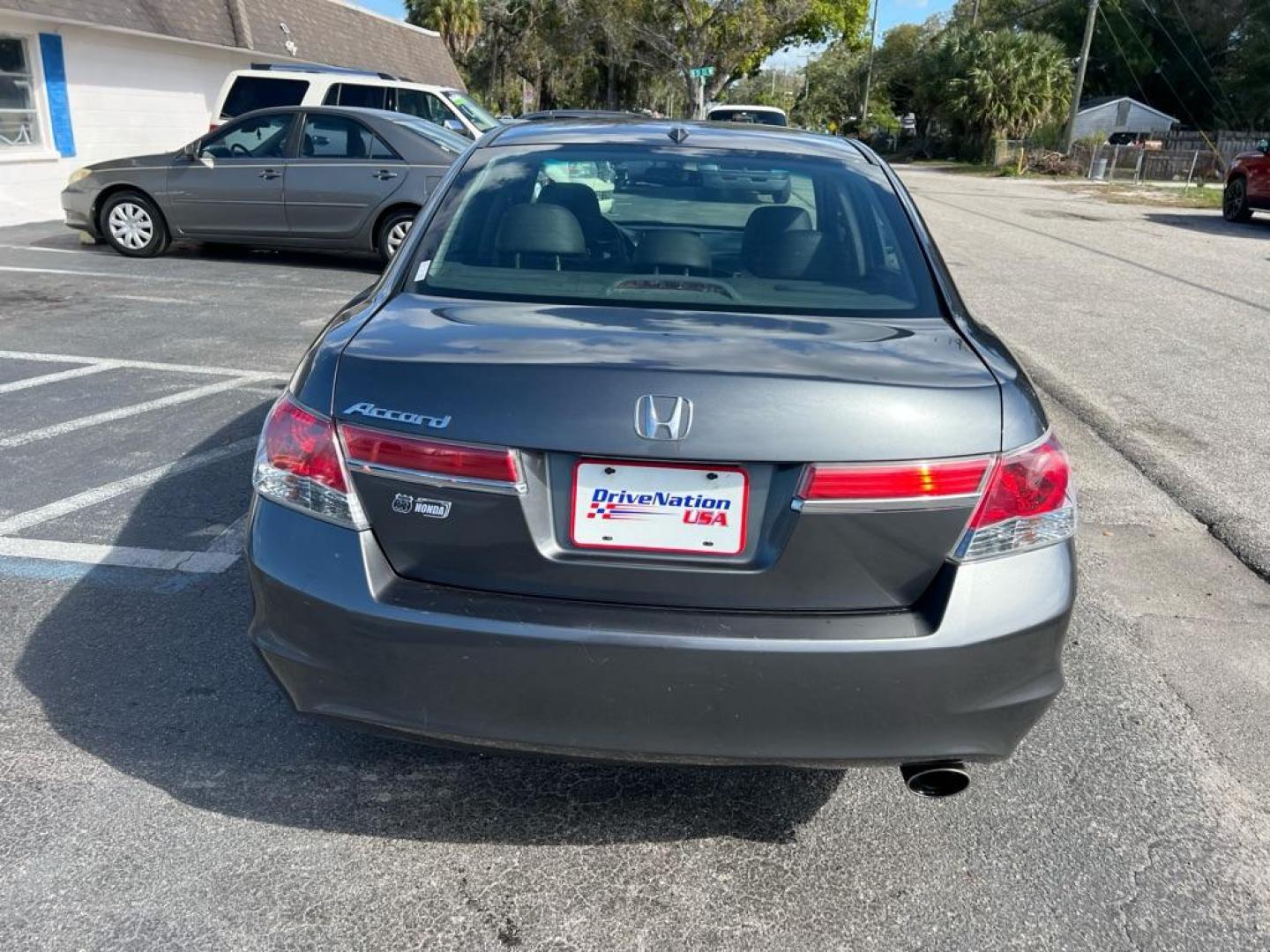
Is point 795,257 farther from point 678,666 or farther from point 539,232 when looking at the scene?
point 678,666

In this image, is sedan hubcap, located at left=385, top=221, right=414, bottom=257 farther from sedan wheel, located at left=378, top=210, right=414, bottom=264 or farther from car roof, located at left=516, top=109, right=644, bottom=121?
car roof, located at left=516, top=109, right=644, bottom=121

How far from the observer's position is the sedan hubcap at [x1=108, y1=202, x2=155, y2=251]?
11641mm

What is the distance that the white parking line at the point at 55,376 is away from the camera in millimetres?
6488

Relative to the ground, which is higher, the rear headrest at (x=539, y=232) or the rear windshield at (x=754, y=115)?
the rear windshield at (x=754, y=115)

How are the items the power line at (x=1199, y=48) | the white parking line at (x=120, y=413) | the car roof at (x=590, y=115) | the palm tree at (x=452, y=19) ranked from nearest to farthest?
the car roof at (x=590, y=115)
the white parking line at (x=120, y=413)
the palm tree at (x=452, y=19)
the power line at (x=1199, y=48)

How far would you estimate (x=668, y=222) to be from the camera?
404 centimetres

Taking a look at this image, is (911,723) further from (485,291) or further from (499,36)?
(499,36)

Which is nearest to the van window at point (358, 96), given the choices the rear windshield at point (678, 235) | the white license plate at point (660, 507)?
the rear windshield at point (678, 235)

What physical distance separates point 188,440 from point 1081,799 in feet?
14.6

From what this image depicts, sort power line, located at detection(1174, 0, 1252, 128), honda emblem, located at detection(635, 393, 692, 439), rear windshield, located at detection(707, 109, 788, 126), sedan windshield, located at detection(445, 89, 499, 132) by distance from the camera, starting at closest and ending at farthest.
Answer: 1. honda emblem, located at detection(635, 393, 692, 439)
2. sedan windshield, located at detection(445, 89, 499, 132)
3. rear windshield, located at detection(707, 109, 788, 126)
4. power line, located at detection(1174, 0, 1252, 128)

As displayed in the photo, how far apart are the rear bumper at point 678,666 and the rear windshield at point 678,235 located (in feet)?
2.76

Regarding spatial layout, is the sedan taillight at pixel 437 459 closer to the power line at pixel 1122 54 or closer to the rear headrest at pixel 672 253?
the rear headrest at pixel 672 253

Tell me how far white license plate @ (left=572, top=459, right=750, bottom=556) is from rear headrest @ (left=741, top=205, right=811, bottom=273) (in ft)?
3.41

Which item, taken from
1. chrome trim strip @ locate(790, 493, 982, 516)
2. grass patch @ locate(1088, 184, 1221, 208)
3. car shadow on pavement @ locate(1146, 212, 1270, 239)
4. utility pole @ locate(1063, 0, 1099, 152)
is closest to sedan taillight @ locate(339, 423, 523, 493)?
chrome trim strip @ locate(790, 493, 982, 516)
